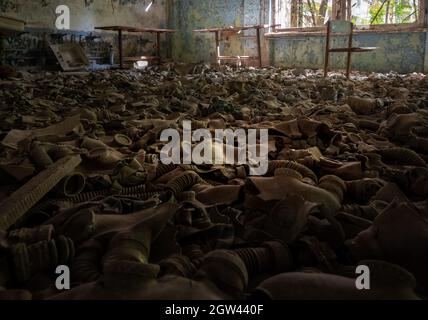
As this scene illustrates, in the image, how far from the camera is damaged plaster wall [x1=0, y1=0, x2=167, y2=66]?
8.16 meters

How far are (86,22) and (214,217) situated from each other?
958 cm

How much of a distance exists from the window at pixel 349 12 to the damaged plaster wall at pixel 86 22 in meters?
3.78

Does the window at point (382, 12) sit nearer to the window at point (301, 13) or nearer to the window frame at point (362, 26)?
the window frame at point (362, 26)

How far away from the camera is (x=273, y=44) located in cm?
1052

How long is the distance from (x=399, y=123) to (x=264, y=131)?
90 cm

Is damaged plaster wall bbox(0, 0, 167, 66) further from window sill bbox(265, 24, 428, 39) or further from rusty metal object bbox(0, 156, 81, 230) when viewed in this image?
rusty metal object bbox(0, 156, 81, 230)

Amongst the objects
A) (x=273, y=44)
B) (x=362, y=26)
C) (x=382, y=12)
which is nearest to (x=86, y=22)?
(x=273, y=44)

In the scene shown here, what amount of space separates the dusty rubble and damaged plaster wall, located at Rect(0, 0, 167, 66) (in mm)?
6400

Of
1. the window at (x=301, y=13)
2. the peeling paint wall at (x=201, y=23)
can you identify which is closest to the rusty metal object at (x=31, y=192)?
the window at (x=301, y=13)

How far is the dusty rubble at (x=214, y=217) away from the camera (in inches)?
34.0

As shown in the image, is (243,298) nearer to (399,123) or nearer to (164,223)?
(164,223)

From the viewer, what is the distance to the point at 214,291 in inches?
32.9

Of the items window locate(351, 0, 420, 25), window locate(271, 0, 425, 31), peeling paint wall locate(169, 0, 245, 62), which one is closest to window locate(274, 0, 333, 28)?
window locate(271, 0, 425, 31)
